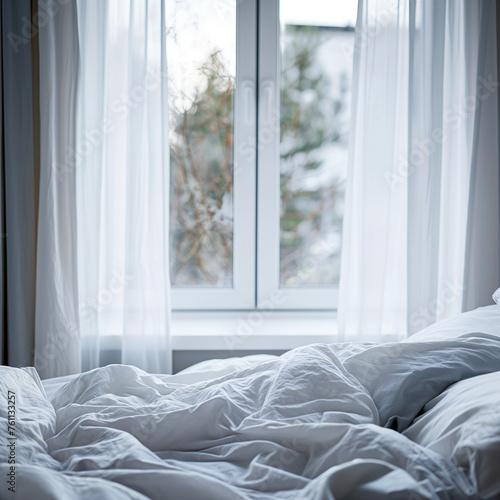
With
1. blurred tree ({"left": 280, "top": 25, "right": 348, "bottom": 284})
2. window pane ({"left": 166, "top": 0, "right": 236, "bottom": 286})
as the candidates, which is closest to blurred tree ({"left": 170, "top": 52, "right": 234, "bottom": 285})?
window pane ({"left": 166, "top": 0, "right": 236, "bottom": 286})

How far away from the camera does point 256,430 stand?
Answer: 974 millimetres

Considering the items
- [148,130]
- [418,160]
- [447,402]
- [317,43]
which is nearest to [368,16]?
[317,43]

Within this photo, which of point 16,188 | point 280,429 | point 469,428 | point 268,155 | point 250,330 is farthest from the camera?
point 268,155

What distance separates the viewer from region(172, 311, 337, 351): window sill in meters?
2.11

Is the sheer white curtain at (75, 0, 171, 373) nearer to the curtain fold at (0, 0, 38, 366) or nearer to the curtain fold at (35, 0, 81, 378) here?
the curtain fold at (35, 0, 81, 378)

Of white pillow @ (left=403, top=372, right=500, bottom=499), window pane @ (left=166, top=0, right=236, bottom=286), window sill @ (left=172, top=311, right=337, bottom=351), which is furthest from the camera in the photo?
window pane @ (left=166, top=0, right=236, bottom=286)

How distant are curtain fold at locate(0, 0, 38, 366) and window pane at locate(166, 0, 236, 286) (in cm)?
57

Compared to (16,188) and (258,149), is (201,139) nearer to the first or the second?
(258,149)

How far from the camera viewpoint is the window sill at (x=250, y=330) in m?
2.11

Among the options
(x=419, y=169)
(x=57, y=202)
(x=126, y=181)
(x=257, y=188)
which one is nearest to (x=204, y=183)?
(x=257, y=188)

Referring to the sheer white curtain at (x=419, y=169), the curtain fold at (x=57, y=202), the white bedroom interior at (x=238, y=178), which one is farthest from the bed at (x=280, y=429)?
the sheer white curtain at (x=419, y=169)

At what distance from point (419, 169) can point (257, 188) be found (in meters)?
0.67

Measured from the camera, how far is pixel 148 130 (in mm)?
2045

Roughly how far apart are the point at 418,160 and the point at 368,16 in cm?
59
